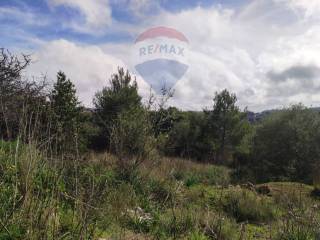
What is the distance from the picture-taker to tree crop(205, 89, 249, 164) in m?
32.2

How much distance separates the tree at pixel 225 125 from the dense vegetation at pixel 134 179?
9.60 metres

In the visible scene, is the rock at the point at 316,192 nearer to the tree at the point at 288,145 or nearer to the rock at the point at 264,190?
the rock at the point at 264,190

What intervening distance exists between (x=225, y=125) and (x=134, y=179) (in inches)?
1023

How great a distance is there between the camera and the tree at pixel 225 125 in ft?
106

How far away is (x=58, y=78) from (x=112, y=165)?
47.3ft

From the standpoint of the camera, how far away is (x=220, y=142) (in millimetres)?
32594

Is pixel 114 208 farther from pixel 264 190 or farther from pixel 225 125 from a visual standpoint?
pixel 225 125

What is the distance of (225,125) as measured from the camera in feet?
106

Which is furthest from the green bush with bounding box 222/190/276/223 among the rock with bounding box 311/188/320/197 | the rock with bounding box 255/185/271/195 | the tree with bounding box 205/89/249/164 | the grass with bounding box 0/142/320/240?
the tree with bounding box 205/89/249/164

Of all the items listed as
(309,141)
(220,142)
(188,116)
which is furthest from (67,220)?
(188,116)

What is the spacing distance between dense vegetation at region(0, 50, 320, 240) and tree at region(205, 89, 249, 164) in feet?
31.5

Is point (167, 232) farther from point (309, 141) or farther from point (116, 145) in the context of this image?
point (309, 141)

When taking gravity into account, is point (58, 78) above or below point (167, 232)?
above

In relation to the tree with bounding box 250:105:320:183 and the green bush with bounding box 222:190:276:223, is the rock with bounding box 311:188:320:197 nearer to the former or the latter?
the green bush with bounding box 222:190:276:223
